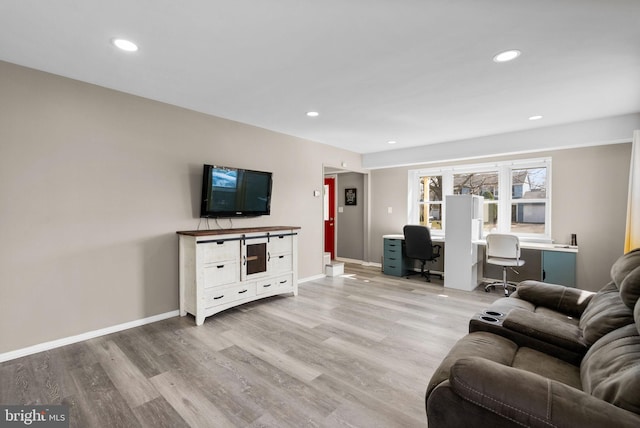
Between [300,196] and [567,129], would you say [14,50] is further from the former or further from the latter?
[567,129]

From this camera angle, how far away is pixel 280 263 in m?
4.11

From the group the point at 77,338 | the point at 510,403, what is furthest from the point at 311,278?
the point at 510,403

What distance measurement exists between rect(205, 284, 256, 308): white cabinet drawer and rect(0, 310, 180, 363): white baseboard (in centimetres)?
54

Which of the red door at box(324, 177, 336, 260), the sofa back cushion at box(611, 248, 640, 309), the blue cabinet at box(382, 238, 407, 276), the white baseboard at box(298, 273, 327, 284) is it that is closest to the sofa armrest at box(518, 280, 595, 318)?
the sofa back cushion at box(611, 248, 640, 309)

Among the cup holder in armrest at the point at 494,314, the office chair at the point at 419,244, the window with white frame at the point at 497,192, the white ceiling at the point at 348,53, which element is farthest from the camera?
the office chair at the point at 419,244

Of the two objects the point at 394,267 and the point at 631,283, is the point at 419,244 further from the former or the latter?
the point at 631,283

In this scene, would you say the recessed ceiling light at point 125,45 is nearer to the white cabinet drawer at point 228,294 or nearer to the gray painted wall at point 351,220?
the white cabinet drawer at point 228,294

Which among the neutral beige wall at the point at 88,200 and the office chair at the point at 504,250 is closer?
the neutral beige wall at the point at 88,200

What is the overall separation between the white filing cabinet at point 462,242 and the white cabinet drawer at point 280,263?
2.64 metres

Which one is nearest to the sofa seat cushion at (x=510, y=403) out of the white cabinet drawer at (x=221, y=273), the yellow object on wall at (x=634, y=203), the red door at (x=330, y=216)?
the white cabinet drawer at (x=221, y=273)

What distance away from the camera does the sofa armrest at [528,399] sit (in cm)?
92

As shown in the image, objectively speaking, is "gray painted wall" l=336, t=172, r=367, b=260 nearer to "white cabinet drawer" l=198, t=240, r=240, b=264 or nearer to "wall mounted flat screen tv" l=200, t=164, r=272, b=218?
"wall mounted flat screen tv" l=200, t=164, r=272, b=218

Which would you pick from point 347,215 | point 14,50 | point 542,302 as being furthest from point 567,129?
point 14,50

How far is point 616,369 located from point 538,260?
432 cm
